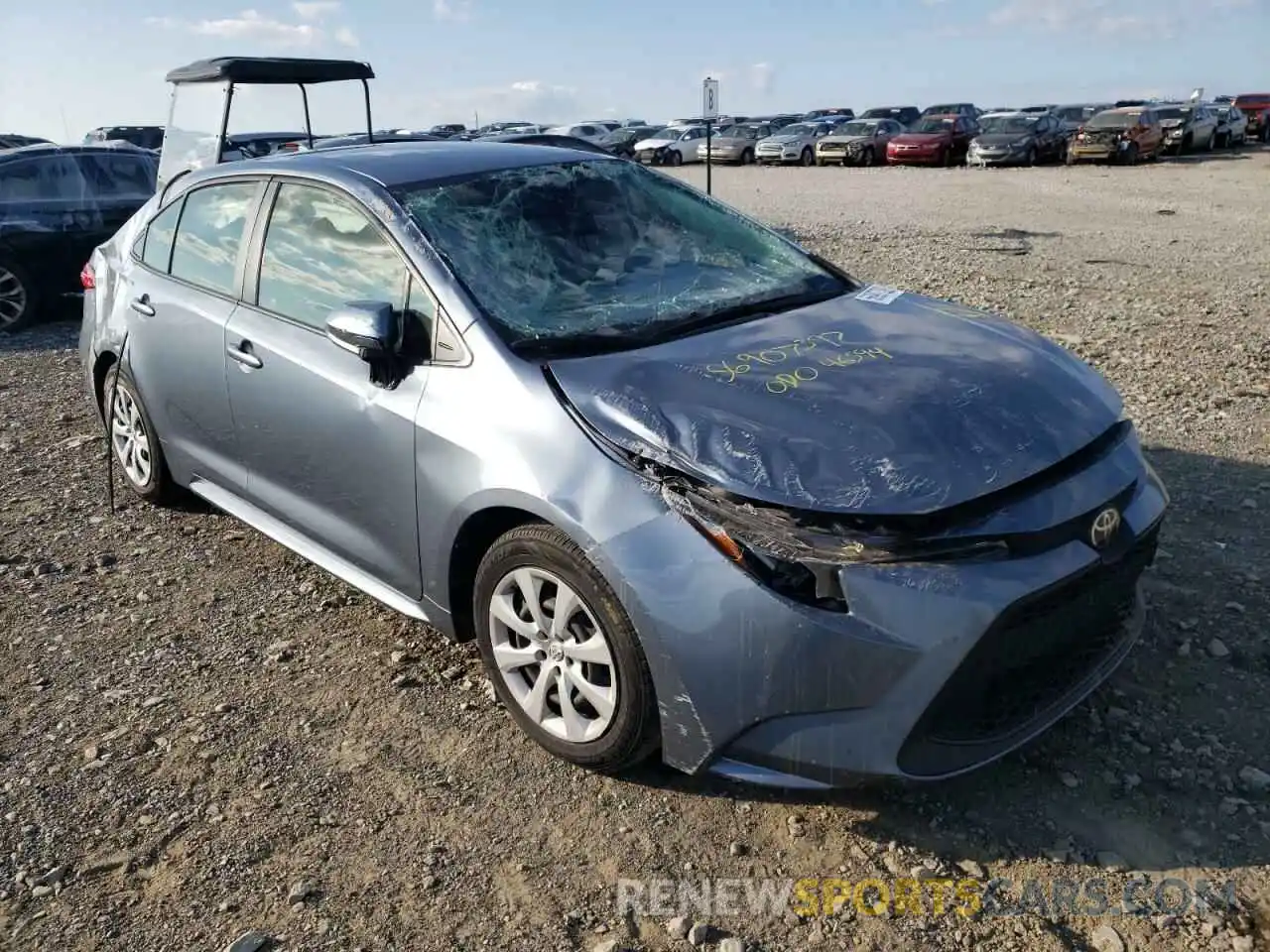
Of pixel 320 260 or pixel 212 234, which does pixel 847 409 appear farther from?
pixel 212 234

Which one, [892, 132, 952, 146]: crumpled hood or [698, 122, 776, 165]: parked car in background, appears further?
[698, 122, 776, 165]: parked car in background

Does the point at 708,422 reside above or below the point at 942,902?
above

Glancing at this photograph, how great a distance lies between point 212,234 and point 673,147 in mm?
34944

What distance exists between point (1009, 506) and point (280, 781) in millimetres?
2196

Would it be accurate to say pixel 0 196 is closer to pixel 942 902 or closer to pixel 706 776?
pixel 706 776

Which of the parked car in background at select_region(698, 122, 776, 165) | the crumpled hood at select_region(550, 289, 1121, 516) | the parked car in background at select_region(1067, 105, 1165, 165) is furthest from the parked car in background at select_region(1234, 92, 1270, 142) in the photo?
the crumpled hood at select_region(550, 289, 1121, 516)

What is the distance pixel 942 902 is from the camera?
2.53 meters

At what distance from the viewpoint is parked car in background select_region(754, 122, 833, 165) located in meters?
33.6

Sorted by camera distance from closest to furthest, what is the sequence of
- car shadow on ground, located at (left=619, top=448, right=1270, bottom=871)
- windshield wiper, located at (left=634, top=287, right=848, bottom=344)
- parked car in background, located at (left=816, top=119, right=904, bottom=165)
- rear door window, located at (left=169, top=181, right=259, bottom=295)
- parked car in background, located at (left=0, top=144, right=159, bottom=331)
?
1. car shadow on ground, located at (left=619, top=448, right=1270, bottom=871)
2. windshield wiper, located at (left=634, top=287, right=848, bottom=344)
3. rear door window, located at (left=169, top=181, right=259, bottom=295)
4. parked car in background, located at (left=0, top=144, right=159, bottom=331)
5. parked car in background, located at (left=816, top=119, right=904, bottom=165)

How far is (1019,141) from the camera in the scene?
28.6 m

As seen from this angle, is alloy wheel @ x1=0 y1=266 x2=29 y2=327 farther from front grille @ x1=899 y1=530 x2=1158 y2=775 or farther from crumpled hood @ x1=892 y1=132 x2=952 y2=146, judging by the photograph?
crumpled hood @ x1=892 y1=132 x2=952 y2=146

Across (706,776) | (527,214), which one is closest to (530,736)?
(706,776)

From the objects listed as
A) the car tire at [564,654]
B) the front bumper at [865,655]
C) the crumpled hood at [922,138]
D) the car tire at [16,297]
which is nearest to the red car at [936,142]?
the crumpled hood at [922,138]

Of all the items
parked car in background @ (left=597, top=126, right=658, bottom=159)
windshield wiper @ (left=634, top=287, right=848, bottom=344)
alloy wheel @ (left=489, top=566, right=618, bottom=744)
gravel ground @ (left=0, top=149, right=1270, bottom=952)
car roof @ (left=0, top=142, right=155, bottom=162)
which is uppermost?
parked car in background @ (left=597, top=126, right=658, bottom=159)
